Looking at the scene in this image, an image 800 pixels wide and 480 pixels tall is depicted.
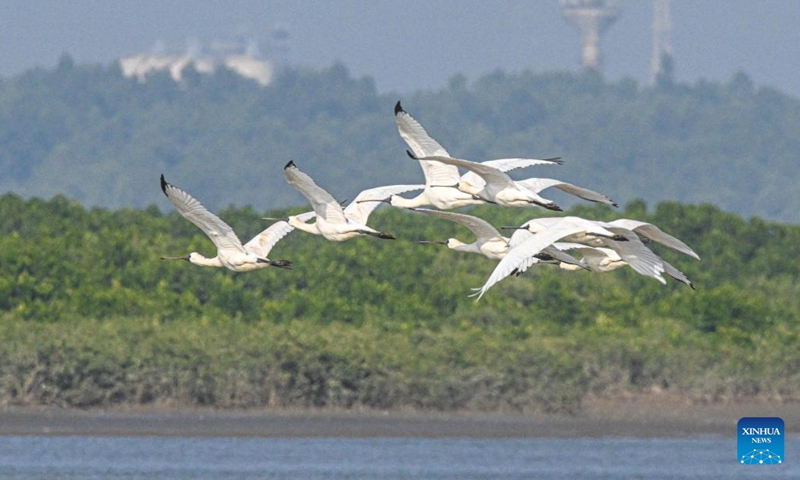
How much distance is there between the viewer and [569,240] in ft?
71.9

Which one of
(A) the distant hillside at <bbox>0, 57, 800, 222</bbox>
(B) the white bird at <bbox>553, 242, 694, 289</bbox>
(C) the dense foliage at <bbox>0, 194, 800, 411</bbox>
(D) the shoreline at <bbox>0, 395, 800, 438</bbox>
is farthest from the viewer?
(A) the distant hillside at <bbox>0, 57, 800, 222</bbox>

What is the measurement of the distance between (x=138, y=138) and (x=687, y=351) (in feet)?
363

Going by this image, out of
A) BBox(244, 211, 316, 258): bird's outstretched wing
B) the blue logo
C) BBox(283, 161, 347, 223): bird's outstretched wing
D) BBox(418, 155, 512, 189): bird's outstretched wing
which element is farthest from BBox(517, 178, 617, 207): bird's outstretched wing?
the blue logo

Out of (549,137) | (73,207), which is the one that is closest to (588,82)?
(549,137)

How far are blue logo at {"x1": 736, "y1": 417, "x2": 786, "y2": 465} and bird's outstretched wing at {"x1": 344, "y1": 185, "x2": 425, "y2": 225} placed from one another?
15461mm

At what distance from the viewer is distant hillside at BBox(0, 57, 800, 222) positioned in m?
138

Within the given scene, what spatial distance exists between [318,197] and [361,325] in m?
23.2

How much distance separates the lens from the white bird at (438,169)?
21125 mm

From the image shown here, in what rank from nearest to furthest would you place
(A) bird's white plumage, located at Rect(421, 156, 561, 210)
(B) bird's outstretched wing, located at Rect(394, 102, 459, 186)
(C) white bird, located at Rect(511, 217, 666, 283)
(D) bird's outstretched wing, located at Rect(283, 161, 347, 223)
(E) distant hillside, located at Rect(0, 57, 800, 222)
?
(D) bird's outstretched wing, located at Rect(283, 161, 347, 223), (A) bird's white plumage, located at Rect(421, 156, 561, 210), (B) bird's outstretched wing, located at Rect(394, 102, 459, 186), (C) white bird, located at Rect(511, 217, 666, 283), (E) distant hillside, located at Rect(0, 57, 800, 222)

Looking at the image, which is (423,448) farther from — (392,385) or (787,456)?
(787,456)

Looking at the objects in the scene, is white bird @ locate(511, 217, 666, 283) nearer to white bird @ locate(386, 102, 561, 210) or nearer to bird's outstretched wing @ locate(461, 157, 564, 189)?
white bird @ locate(386, 102, 561, 210)

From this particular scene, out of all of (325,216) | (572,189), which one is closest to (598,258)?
(572,189)

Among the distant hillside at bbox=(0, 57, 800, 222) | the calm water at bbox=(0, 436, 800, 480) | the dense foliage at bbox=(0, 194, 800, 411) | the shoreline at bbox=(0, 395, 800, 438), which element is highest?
the distant hillside at bbox=(0, 57, 800, 222)

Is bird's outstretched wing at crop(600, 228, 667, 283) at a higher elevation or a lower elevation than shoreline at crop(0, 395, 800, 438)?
higher
